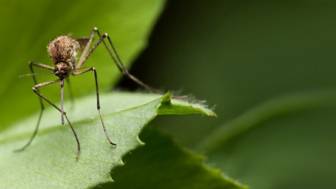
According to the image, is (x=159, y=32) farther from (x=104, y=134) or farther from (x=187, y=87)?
(x=104, y=134)

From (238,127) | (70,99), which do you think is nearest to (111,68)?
(70,99)

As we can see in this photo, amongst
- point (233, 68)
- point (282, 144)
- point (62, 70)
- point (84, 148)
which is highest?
point (233, 68)

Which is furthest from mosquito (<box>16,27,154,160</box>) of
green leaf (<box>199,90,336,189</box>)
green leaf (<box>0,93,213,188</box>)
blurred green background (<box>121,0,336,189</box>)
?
blurred green background (<box>121,0,336,189</box>)

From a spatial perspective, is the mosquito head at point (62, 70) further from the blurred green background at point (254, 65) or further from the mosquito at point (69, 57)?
the blurred green background at point (254, 65)

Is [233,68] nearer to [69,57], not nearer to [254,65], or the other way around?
[254,65]

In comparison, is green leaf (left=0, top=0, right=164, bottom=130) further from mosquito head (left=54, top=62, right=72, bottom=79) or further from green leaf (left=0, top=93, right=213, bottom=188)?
green leaf (left=0, top=93, right=213, bottom=188)

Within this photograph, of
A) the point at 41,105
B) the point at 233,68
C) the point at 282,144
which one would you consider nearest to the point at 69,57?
the point at 41,105

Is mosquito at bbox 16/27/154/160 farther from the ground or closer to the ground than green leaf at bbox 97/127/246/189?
farther from the ground
